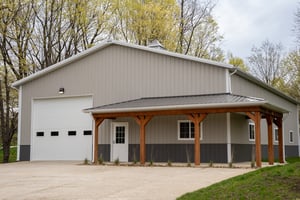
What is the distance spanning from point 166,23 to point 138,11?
2203 millimetres

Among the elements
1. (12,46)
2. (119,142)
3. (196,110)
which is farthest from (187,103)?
(12,46)

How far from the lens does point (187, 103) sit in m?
16.2

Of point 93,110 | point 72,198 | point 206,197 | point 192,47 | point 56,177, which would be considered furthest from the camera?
point 192,47

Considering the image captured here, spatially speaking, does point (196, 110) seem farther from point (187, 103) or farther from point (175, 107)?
point (175, 107)

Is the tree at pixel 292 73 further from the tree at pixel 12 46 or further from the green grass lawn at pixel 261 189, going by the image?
the green grass lawn at pixel 261 189

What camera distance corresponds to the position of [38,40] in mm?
29766

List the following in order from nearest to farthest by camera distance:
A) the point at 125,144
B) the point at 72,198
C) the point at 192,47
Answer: the point at 72,198
the point at 125,144
the point at 192,47

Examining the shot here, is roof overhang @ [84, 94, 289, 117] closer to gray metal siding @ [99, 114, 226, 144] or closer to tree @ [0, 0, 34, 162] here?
gray metal siding @ [99, 114, 226, 144]

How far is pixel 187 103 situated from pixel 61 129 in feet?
26.4

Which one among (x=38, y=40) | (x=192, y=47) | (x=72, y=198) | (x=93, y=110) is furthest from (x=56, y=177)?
(x=192, y=47)

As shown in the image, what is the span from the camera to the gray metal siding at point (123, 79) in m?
18.1

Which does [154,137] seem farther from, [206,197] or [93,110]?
[206,197]

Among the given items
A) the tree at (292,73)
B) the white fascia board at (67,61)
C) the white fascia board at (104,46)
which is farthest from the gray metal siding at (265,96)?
the tree at (292,73)

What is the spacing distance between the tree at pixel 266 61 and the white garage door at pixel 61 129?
2661 centimetres
